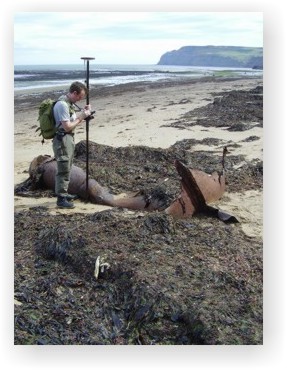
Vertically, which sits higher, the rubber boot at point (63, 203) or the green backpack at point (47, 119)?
the green backpack at point (47, 119)

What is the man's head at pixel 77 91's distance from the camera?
5.07 m

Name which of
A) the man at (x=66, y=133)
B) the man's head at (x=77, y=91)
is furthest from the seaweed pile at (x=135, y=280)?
the man's head at (x=77, y=91)

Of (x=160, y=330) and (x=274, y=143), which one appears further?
(x=274, y=143)

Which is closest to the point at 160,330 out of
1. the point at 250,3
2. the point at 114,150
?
the point at 250,3

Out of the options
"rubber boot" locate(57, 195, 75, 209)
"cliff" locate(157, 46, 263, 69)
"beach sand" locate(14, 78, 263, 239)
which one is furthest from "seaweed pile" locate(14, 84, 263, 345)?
"cliff" locate(157, 46, 263, 69)

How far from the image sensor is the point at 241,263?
175 inches

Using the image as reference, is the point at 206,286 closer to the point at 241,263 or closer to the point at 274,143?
the point at 241,263

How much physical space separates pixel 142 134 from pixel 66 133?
15.4 ft

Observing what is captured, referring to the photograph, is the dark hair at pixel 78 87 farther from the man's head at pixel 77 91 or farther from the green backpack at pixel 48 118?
the green backpack at pixel 48 118

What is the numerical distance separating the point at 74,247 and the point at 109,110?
10.1 metres

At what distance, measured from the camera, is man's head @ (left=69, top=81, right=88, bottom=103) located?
5.07 m

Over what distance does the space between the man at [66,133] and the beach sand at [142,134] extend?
0.63 ft

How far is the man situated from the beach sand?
7.6 inches

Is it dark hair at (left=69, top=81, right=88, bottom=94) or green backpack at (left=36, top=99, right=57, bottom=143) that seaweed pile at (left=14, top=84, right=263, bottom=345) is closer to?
green backpack at (left=36, top=99, right=57, bottom=143)
